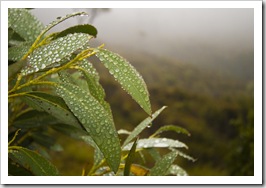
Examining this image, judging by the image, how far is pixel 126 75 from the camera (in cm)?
56

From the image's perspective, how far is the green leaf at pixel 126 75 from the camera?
0.54 metres

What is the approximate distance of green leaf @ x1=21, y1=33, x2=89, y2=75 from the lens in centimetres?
55

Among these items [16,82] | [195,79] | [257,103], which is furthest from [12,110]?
[195,79]

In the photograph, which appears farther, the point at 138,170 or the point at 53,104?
the point at 138,170

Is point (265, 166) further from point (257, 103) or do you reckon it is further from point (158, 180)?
point (158, 180)

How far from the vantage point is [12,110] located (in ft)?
2.83

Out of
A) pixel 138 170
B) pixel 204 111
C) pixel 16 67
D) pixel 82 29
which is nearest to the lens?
pixel 16 67

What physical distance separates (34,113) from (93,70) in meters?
0.24

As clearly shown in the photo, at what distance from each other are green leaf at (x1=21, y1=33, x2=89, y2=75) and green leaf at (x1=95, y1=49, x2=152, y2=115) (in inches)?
1.2

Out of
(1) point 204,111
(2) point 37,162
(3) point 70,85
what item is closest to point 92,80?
(3) point 70,85

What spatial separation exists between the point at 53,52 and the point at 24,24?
7.6 inches

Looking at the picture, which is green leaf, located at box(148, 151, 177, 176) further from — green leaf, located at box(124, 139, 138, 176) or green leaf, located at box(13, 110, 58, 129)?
green leaf, located at box(13, 110, 58, 129)

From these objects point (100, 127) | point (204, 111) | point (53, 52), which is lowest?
point (204, 111)

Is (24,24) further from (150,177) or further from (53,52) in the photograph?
(150,177)
